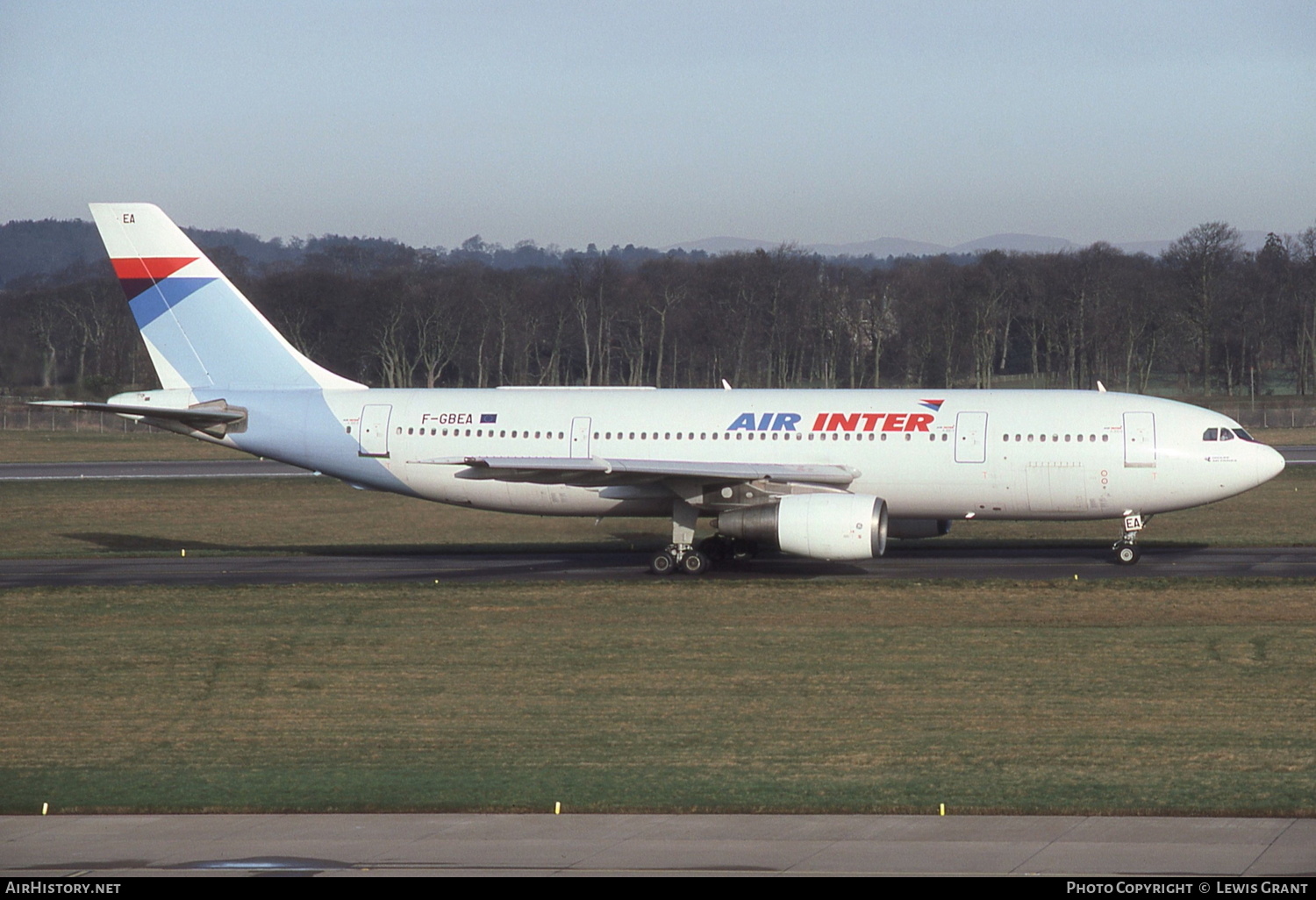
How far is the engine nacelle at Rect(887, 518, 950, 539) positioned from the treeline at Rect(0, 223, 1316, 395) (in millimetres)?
65237

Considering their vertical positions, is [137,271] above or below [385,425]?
above

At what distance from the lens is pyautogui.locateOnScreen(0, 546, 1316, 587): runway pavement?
104 feet

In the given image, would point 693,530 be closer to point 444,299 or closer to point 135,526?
point 135,526

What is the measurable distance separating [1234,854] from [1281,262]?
10915 cm

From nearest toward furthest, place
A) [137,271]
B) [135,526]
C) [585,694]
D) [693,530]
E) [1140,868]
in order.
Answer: [1140,868] → [585,694] → [693,530] → [137,271] → [135,526]

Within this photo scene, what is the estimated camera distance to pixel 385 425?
34344mm

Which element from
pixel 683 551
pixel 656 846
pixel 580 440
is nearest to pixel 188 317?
pixel 580 440

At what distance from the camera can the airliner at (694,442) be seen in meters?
31.3

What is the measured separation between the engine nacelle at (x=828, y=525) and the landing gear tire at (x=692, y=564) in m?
2.03

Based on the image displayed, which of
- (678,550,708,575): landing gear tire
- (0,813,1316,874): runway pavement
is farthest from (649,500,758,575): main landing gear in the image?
(0,813,1316,874): runway pavement

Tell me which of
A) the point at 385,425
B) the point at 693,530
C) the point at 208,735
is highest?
the point at 385,425

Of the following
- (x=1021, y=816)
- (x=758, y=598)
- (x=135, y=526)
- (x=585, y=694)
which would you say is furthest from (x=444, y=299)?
(x=1021, y=816)

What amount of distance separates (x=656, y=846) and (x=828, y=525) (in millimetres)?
17879

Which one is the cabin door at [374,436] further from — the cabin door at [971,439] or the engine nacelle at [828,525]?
the cabin door at [971,439]
